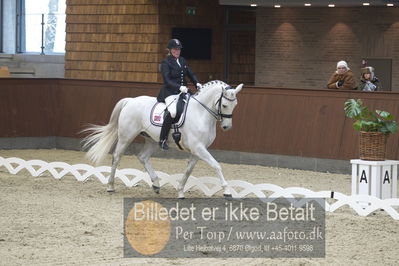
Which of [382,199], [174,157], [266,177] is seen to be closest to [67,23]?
[174,157]

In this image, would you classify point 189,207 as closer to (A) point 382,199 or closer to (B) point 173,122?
(B) point 173,122

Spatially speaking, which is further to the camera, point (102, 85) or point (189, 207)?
point (102, 85)

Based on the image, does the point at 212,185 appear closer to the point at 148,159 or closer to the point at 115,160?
the point at 148,159

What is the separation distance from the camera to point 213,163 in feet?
40.6

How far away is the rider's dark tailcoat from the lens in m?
13.0

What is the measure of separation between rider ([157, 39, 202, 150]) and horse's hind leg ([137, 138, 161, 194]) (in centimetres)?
→ 51

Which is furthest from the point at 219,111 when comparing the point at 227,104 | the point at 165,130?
the point at 165,130

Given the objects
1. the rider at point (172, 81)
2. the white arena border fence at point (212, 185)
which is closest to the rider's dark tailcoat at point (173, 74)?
the rider at point (172, 81)

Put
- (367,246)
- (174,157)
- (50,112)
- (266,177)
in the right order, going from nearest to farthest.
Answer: (367,246), (266,177), (174,157), (50,112)

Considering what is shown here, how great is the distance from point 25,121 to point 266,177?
19.7 feet

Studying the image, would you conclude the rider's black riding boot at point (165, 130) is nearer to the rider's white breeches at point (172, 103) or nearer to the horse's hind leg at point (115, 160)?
the rider's white breeches at point (172, 103)

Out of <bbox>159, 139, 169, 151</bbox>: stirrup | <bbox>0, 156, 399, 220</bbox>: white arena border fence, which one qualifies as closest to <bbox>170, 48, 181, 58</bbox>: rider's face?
<bbox>159, 139, 169, 151</bbox>: stirrup

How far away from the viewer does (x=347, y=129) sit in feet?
52.4

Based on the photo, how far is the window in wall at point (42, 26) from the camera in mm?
27406
